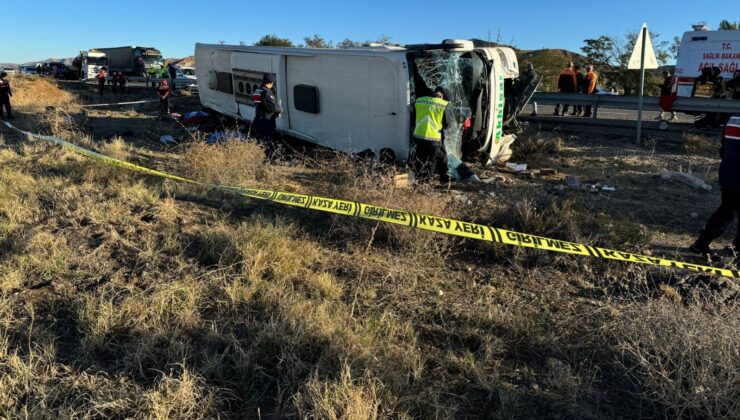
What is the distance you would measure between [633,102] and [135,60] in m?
36.5

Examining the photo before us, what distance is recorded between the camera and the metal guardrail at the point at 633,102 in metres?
11.8

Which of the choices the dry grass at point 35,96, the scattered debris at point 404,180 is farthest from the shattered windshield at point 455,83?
the dry grass at point 35,96

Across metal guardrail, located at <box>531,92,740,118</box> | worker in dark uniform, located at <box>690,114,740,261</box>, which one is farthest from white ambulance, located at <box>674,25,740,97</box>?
worker in dark uniform, located at <box>690,114,740,261</box>

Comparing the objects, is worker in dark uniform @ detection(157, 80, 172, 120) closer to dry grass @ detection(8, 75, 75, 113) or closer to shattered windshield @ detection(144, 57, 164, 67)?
dry grass @ detection(8, 75, 75, 113)

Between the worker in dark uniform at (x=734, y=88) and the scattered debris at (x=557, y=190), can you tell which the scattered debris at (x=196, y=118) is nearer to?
the scattered debris at (x=557, y=190)

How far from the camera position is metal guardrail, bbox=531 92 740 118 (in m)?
11.8

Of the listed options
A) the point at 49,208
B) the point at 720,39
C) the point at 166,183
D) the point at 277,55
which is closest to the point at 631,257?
the point at 166,183

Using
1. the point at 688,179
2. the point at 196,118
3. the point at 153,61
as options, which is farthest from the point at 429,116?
the point at 153,61

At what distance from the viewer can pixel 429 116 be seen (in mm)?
7090

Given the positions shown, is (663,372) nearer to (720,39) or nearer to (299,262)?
(299,262)

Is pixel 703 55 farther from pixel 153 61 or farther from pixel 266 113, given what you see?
pixel 153 61

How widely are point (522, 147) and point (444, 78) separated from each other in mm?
3212

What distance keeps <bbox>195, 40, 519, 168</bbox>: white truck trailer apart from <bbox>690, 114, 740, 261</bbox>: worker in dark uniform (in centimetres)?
378

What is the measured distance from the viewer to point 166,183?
21.6 ft
